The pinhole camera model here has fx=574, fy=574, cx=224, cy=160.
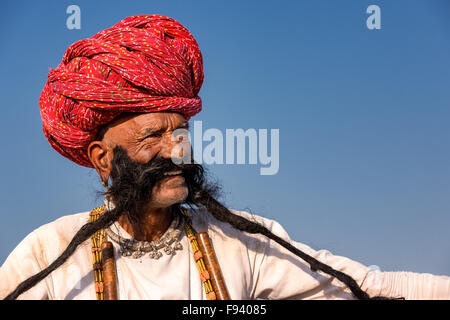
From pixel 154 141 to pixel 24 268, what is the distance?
1175 millimetres

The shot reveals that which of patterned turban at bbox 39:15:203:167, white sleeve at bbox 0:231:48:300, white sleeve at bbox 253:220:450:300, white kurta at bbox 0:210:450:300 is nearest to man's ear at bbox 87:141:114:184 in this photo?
patterned turban at bbox 39:15:203:167

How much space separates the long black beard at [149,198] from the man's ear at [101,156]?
12 centimetres

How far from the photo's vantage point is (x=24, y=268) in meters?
3.70

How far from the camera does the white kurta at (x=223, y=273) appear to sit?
12.1ft

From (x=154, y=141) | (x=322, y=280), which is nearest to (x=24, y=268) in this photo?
(x=154, y=141)

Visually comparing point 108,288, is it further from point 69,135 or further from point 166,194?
point 69,135

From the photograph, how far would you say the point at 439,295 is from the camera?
3.67 metres

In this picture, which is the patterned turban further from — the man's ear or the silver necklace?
the silver necklace

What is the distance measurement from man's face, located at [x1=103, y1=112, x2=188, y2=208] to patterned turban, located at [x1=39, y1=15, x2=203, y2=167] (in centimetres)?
7

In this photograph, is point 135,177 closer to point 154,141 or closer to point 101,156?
point 154,141

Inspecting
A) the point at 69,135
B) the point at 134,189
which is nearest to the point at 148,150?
the point at 134,189
